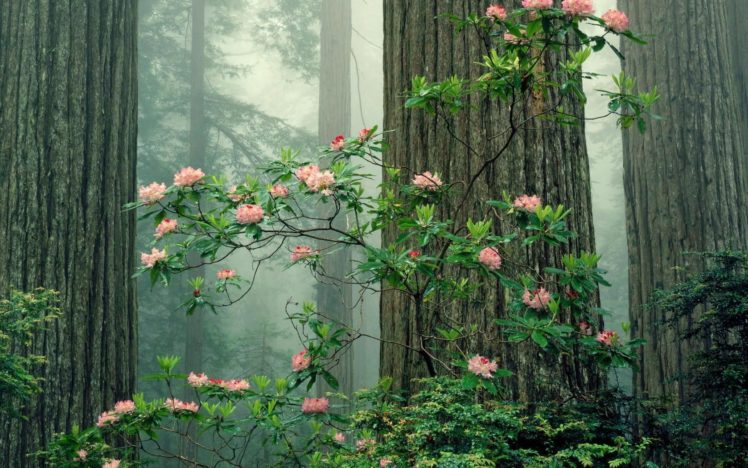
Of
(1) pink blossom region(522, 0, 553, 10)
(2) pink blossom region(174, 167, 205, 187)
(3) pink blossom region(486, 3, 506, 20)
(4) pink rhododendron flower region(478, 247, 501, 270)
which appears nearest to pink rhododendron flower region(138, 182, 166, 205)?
(2) pink blossom region(174, 167, 205, 187)

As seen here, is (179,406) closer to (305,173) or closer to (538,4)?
(305,173)

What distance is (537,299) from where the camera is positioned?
235cm

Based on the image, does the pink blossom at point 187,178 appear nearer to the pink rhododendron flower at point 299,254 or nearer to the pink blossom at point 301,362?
the pink rhododendron flower at point 299,254

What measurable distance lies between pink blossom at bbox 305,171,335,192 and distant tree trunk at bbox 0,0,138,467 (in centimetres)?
206

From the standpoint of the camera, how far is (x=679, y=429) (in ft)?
8.12

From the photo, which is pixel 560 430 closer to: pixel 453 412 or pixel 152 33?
pixel 453 412

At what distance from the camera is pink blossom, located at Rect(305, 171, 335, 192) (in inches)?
97.9

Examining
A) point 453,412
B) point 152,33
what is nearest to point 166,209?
point 453,412

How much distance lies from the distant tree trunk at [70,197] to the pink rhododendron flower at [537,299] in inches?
101

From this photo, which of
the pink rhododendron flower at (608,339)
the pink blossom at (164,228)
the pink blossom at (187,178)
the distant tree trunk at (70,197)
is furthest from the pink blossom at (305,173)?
the distant tree trunk at (70,197)

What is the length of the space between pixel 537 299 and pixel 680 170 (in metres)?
3.07

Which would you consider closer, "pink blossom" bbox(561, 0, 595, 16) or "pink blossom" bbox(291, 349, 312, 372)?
Result: "pink blossom" bbox(561, 0, 595, 16)

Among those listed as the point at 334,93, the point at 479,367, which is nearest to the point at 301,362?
the point at 479,367

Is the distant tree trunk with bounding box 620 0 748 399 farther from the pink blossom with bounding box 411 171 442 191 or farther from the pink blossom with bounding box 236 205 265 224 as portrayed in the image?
the pink blossom with bounding box 236 205 265 224
